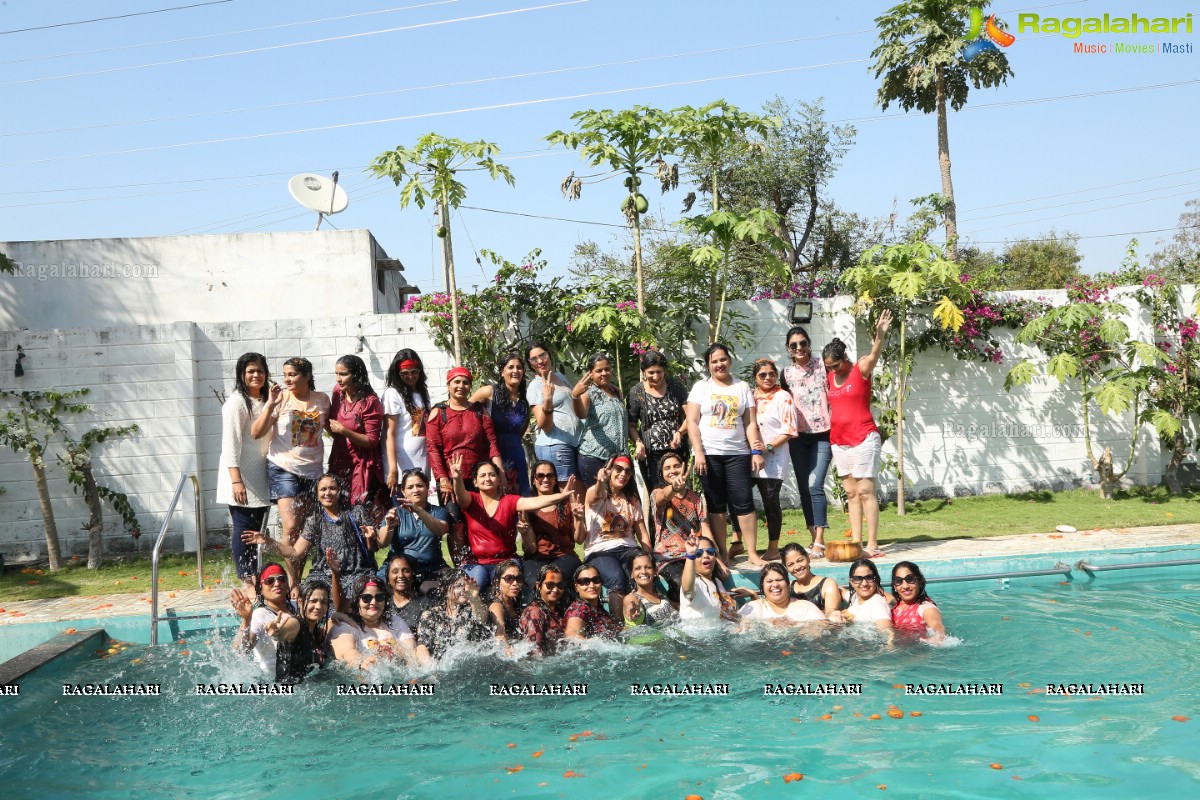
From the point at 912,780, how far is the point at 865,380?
3.83m

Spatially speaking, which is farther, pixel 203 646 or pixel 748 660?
pixel 203 646

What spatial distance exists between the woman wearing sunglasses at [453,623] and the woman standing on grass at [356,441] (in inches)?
37.9

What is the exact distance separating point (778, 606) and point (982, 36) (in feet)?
59.1

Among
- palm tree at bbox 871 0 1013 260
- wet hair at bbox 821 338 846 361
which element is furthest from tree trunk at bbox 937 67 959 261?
wet hair at bbox 821 338 846 361

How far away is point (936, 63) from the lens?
66.2 ft

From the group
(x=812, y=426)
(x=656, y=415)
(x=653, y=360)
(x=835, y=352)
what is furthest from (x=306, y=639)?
(x=835, y=352)

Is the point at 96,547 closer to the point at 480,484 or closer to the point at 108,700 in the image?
the point at 108,700

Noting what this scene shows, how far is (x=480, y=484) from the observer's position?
20.1 feet

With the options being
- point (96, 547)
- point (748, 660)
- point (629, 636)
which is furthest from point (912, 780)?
point (96, 547)

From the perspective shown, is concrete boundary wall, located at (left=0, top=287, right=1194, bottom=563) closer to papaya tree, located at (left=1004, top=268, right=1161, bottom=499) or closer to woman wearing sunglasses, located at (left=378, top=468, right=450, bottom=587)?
papaya tree, located at (left=1004, top=268, right=1161, bottom=499)

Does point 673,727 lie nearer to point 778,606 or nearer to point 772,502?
point 778,606

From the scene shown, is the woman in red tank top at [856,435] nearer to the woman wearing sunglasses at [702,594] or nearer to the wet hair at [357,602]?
the woman wearing sunglasses at [702,594]

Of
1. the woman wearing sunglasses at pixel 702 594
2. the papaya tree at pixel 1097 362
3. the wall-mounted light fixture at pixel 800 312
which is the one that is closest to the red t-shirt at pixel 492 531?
the woman wearing sunglasses at pixel 702 594

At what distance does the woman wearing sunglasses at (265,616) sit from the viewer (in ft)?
16.7
